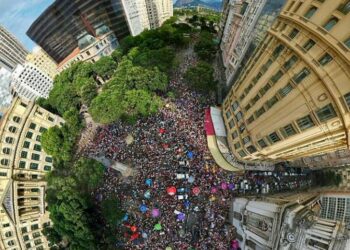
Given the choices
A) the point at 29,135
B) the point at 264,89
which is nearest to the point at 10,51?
the point at 29,135

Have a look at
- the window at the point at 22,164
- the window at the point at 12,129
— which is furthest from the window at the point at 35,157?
the window at the point at 12,129

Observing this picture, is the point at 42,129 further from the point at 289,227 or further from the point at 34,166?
the point at 289,227

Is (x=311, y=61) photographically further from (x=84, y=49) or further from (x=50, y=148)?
(x=84, y=49)

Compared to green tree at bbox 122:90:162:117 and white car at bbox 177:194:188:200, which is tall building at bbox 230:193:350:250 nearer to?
white car at bbox 177:194:188:200

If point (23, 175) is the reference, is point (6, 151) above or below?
above

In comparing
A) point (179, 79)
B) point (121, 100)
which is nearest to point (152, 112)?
point (121, 100)

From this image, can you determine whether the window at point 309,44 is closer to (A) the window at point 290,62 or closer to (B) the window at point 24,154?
(A) the window at point 290,62

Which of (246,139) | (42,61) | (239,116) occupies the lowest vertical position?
(246,139)
